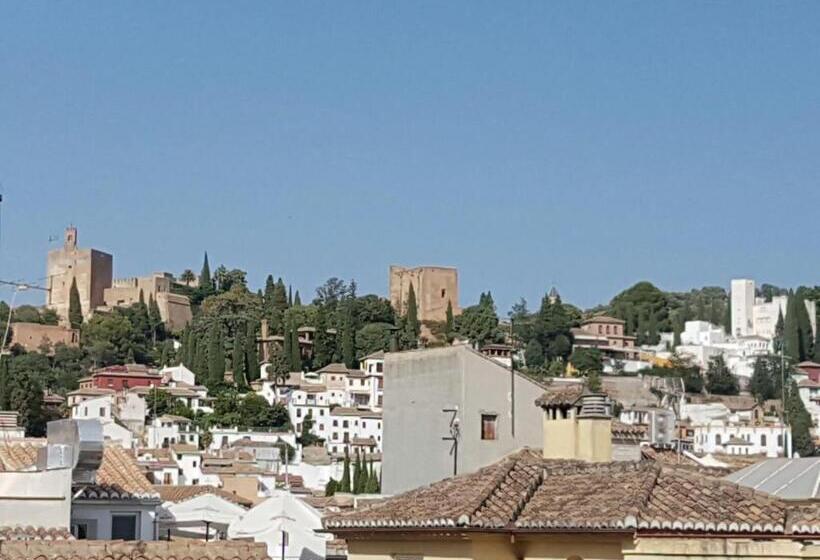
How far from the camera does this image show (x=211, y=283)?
622 ft

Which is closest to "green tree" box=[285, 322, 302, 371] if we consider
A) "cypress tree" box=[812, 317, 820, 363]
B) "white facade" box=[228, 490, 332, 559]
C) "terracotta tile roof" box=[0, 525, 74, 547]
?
"cypress tree" box=[812, 317, 820, 363]

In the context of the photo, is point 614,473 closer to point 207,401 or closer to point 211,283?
point 207,401

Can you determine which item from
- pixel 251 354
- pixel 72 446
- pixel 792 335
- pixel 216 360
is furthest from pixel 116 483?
pixel 792 335

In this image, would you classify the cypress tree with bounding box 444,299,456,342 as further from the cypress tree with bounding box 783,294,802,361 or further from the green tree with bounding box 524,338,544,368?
the cypress tree with bounding box 783,294,802,361

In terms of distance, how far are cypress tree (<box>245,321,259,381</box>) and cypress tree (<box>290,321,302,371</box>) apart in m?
2.94

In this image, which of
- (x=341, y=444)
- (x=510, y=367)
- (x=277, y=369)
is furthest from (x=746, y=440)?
(x=510, y=367)

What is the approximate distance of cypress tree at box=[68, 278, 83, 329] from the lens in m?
177

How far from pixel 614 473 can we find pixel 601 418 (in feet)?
9.32

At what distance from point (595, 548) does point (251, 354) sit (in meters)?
130

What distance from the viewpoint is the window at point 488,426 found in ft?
82.6

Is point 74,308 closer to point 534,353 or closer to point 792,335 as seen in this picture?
point 534,353

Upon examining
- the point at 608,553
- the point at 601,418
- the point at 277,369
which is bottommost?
the point at 608,553

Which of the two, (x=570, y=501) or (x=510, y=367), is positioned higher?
(x=510, y=367)

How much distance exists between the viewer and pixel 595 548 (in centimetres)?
1433
